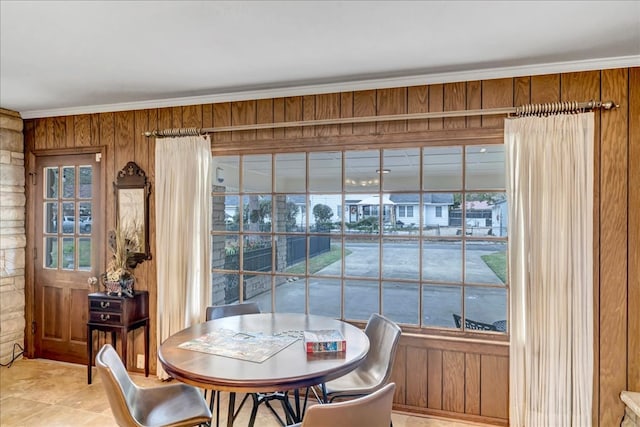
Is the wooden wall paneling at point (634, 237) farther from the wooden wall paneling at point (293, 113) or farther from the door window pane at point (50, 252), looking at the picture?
the door window pane at point (50, 252)

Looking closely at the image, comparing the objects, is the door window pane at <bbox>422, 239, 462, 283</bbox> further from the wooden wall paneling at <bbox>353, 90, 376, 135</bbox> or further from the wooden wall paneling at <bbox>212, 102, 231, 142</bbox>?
the wooden wall paneling at <bbox>212, 102, 231, 142</bbox>

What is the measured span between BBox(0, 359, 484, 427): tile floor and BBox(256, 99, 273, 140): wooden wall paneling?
6.83 feet

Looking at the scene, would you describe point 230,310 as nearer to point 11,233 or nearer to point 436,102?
point 436,102

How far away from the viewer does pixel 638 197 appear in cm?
234

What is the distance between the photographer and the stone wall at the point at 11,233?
3562 millimetres

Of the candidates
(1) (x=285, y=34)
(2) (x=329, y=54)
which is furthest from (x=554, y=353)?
(1) (x=285, y=34)

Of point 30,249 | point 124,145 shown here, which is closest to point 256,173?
point 124,145

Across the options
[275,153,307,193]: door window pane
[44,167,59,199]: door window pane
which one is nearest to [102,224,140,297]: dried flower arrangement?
[44,167,59,199]: door window pane

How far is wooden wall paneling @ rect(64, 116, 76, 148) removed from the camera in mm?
3607

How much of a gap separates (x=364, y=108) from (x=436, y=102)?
51 cm

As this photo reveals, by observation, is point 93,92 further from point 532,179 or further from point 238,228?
point 532,179

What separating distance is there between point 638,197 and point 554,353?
1.10m

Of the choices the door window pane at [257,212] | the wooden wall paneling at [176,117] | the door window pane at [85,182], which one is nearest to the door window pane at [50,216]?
the door window pane at [85,182]

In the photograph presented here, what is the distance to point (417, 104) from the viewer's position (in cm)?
272
